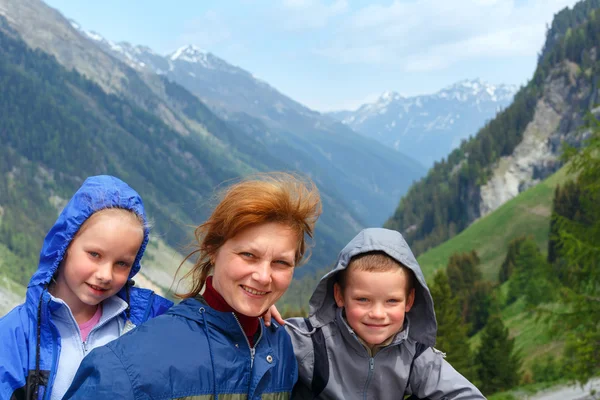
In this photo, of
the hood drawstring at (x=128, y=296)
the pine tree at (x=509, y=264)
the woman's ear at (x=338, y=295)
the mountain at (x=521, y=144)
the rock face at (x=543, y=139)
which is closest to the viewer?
the hood drawstring at (x=128, y=296)

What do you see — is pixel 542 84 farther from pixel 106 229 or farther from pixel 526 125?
pixel 106 229

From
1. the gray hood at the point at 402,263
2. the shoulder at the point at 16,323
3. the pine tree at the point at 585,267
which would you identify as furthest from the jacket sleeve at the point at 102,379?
the pine tree at the point at 585,267

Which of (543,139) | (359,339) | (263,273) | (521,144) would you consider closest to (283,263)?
(263,273)

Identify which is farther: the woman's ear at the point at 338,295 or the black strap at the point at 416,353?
the woman's ear at the point at 338,295

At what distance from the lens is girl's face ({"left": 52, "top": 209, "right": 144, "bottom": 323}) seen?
3801mm

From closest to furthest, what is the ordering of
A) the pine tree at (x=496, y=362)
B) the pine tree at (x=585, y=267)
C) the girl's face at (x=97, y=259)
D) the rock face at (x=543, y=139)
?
1. the girl's face at (x=97, y=259)
2. the pine tree at (x=585, y=267)
3. the pine tree at (x=496, y=362)
4. the rock face at (x=543, y=139)

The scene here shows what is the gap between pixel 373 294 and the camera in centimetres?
409

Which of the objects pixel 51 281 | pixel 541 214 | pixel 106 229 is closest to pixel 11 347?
pixel 51 281

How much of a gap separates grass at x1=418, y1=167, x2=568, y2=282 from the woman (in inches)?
2995

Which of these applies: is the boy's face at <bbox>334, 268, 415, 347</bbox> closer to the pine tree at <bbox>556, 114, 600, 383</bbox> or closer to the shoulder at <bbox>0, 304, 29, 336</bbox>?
the shoulder at <bbox>0, 304, 29, 336</bbox>

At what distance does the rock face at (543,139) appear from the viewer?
125 meters

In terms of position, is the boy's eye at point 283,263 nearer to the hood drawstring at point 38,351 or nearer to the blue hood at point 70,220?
the blue hood at point 70,220

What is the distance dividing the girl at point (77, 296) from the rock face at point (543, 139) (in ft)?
405

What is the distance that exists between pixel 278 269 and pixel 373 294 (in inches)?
33.1
